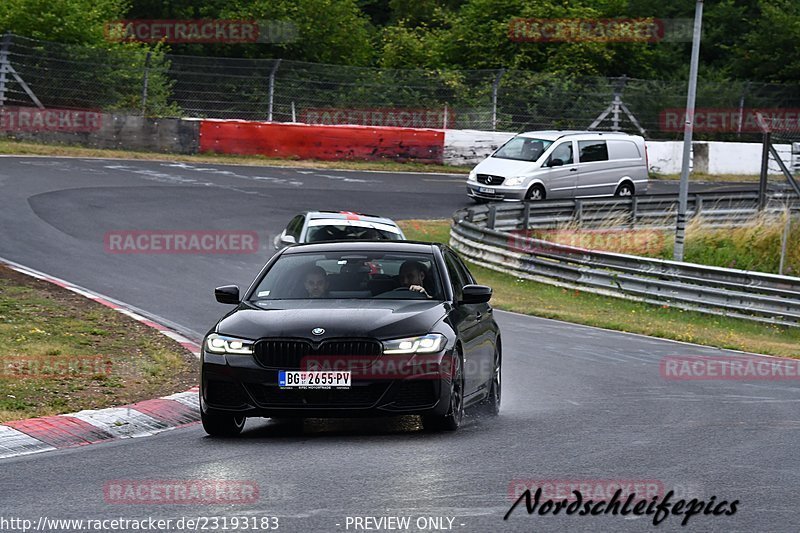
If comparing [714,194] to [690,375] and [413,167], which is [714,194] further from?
[690,375]

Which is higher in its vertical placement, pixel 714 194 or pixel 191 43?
pixel 191 43

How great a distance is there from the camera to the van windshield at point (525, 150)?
110 ft

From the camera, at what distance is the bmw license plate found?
30.0 ft

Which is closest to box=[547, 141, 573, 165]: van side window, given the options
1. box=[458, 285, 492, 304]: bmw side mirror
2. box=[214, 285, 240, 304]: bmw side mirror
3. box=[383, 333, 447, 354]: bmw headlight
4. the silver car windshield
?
the silver car windshield

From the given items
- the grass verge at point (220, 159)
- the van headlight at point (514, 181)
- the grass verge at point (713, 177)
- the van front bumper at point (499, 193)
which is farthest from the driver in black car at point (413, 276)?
the grass verge at point (713, 177)

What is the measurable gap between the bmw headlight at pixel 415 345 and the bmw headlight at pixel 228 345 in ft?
3.18

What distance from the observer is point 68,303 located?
1648 centimetres

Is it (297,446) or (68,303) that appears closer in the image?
(297,446)

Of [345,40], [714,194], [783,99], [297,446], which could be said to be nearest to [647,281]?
[714,194]

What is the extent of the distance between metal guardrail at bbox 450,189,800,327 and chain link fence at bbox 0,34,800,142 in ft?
36.0

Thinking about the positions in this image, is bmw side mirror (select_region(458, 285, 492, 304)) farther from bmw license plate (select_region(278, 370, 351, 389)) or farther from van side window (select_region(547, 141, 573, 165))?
van side window (select_region(547, 141, 573, 165))

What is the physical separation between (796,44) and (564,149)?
2710 centimetres

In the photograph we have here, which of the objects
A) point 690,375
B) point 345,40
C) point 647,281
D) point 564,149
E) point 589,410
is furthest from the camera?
point 345,40

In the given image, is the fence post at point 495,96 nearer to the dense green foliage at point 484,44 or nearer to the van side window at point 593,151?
the dense green foliage at point 484,44
